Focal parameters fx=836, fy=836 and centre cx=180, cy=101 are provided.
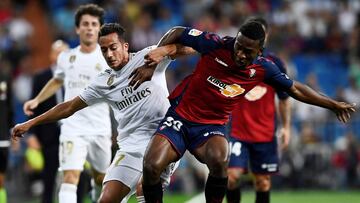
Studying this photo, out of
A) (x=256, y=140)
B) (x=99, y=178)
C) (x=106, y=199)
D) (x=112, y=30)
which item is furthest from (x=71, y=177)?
(x=256, y=140)

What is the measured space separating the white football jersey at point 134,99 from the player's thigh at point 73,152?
1453 mm

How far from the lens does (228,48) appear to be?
840cm

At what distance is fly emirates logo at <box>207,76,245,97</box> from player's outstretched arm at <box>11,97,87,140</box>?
4.68 feet

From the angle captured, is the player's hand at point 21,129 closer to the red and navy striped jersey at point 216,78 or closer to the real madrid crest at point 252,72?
the red and navy striped jersey at point 216,78

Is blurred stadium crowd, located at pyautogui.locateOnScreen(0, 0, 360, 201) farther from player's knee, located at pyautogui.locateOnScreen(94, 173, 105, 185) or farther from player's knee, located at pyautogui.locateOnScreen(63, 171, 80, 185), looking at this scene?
player's knee, located at pyautogui.locateOnScreen(63, 171, 80, 185)

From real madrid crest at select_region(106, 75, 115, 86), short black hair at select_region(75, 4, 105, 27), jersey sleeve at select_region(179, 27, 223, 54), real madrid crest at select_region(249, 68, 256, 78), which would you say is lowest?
real madrid crest at select_region(106, 75, 115, 86)

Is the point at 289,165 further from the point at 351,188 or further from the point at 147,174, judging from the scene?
the point at 147,174

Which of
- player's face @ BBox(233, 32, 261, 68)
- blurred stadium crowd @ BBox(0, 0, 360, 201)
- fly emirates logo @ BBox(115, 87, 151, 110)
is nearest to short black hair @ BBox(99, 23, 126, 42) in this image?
fly emirates logo @ BBox(115, 87, 151, 110)

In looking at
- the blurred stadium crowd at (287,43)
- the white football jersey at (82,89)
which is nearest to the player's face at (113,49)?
the white football jersey at (82,89)

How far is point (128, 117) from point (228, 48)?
1.32 meters

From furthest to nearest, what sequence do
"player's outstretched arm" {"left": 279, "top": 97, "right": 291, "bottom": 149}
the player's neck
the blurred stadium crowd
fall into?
the blurred stadium crowd
"player's outstretched arm" {"left": 279, "top": 97, "right": 291, "bottom": 149}
the player's neck

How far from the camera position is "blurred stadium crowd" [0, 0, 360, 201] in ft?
61.1

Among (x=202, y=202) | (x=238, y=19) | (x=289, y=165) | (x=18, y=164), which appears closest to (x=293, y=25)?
(x=238, y=19)

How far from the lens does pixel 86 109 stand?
34.5 feet
